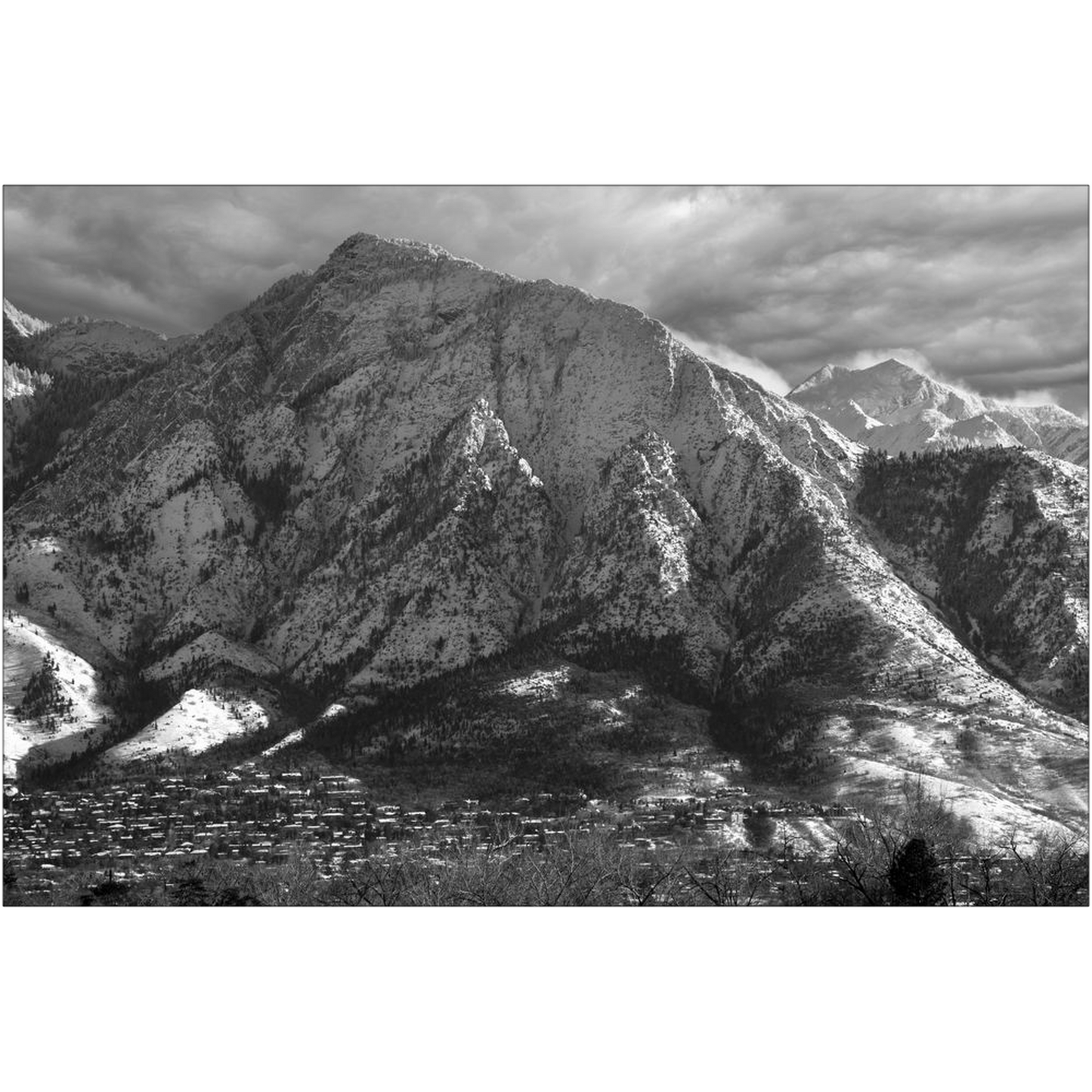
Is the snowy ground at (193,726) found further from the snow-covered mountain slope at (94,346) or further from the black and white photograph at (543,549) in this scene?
the snow-covered mountain slope at (94,346)

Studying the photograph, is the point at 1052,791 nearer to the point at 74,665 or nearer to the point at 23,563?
the point at 74,665

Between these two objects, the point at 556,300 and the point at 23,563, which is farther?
the point at 556,300

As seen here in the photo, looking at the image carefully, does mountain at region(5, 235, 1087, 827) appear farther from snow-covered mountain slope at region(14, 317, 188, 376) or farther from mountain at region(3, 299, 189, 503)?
snow-covered mountain slope at region(14, 317, 188, 376)

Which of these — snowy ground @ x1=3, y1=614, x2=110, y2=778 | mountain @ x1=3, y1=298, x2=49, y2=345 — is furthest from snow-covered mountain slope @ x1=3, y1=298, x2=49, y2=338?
snowy ground @ x1=3, y1=614, x2=110, y2=778

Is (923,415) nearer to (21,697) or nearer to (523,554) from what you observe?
(523,554)

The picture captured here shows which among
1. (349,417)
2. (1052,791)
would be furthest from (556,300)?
(1052,791)

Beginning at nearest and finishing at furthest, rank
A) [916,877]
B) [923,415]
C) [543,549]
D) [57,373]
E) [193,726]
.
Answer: [916,877]
[923,415]
[193,726]
[57,373]
[543,549]

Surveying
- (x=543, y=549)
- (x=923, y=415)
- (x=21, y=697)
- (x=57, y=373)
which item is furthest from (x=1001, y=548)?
(x=57, y=373)
